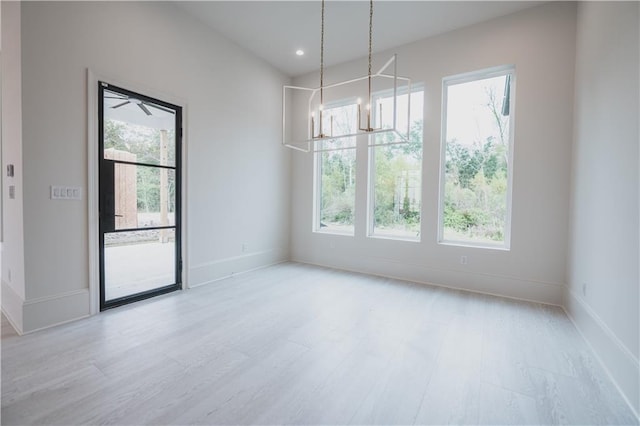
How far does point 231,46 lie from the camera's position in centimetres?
429

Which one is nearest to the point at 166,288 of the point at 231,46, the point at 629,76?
the point at 231,46

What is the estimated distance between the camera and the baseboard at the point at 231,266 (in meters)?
3.95

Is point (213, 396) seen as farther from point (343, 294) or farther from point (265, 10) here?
point (265, 10)

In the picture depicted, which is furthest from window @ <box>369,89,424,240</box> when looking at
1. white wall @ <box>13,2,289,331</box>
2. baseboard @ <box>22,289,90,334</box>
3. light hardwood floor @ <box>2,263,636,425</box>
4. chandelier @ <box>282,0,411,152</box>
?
baseboard @ <box>22,289,90,334</box>

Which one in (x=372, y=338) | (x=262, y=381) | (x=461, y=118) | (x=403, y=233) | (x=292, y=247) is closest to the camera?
(x=262, y=381)

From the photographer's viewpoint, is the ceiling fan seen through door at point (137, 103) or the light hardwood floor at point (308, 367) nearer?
the light hardwood floor at point (308, 367)

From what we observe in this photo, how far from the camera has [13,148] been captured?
2.64 m

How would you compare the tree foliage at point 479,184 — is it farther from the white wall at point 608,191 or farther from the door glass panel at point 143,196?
the door glass panel at point 143,196

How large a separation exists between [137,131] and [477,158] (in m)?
4.24

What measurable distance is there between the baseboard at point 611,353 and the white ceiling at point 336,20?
3419 mm

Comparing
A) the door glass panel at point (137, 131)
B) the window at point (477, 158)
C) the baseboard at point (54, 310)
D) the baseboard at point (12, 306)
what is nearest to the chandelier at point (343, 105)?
the window at point (477, 158)

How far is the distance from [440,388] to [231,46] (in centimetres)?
478

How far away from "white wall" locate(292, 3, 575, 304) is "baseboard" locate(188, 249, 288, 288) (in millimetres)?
2147

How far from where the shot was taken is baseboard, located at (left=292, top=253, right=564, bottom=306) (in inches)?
136
